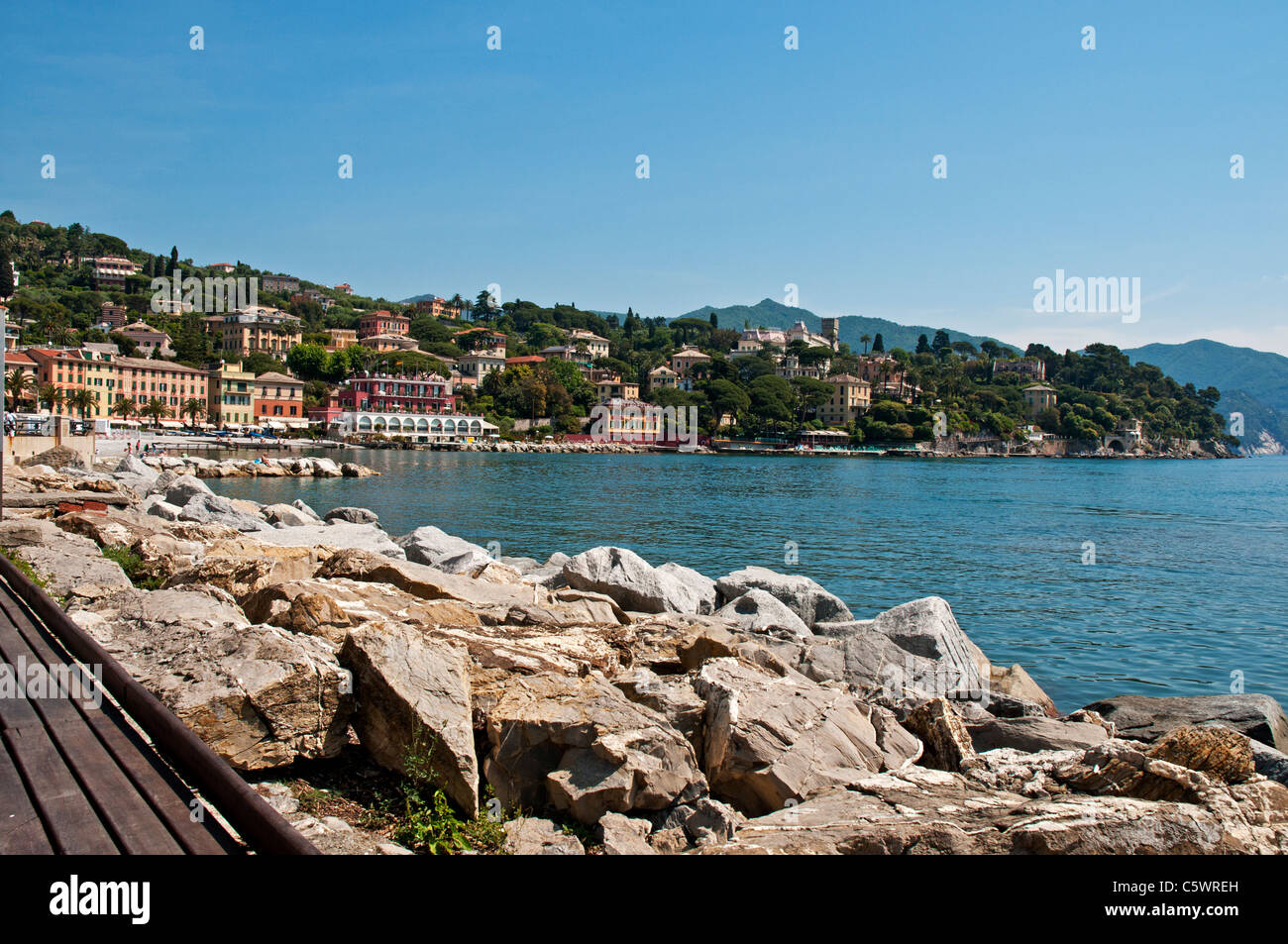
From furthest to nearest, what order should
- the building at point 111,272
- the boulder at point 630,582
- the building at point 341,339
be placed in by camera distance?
the building at point 111,272 < the building at point 341,339 < the boulder at point 630,582

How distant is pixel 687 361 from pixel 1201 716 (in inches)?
5857

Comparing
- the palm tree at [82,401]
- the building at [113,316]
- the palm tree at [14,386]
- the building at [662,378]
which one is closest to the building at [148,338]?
the building at [113,316]

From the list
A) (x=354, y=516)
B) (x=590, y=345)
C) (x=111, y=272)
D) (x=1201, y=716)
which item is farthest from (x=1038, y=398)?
(x=111, y=272)

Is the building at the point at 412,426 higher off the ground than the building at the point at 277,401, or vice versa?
the building at the point at 277,401

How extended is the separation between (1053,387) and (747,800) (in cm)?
18829

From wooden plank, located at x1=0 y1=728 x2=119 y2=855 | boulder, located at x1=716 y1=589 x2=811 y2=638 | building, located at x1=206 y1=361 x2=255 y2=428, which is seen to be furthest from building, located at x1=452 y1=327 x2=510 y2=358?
wooden plank, located at x1=0 y1=728 x2=119 y2=855

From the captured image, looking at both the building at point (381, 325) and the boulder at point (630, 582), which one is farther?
the building at point (381, 325)

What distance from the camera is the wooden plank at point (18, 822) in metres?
3.29

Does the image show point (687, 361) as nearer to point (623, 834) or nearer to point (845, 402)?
point (845, 402)

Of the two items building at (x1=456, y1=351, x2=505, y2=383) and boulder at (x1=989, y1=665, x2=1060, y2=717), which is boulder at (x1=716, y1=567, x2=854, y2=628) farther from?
building at (x1=456, y1=351, x2=505, y2=383)

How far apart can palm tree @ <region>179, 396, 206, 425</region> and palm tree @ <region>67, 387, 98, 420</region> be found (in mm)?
11087

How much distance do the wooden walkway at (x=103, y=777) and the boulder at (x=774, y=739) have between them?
11.3 feet

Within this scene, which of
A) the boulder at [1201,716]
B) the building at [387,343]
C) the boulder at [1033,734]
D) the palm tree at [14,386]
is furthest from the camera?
the building at [387,343]

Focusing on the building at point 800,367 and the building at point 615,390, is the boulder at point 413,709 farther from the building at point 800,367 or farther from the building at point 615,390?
the building at point 800,367
